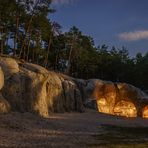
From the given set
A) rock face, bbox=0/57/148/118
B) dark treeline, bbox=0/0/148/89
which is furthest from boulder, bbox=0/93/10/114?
dark treeline, bbox=0/0/148/89

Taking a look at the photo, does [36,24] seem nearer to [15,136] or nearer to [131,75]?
[131,75]

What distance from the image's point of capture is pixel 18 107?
37750 mm

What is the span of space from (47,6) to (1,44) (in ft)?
34.2

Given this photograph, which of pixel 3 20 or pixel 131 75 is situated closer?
pixel 3 20

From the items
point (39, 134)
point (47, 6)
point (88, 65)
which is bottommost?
point (39, 134)

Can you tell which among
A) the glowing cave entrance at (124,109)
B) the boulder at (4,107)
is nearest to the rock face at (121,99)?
the glowing cave entrance at (124,109)

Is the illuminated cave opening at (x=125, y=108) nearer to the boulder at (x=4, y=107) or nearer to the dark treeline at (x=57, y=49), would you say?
the dark treeline at (x=57, y=49)

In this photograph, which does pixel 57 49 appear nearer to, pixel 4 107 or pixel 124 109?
pixel 124 109

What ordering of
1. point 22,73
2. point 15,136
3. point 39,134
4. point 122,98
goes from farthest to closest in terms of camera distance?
point 122,98
point 22,73
point 39,134
point 15,136

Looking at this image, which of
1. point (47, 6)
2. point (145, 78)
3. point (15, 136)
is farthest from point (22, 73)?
point (145, 78)

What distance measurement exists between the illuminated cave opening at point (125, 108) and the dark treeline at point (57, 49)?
1782 centimetres

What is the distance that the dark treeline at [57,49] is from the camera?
231 ft

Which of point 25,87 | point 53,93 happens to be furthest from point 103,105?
point 25,87

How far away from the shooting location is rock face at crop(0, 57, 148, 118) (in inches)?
1497
